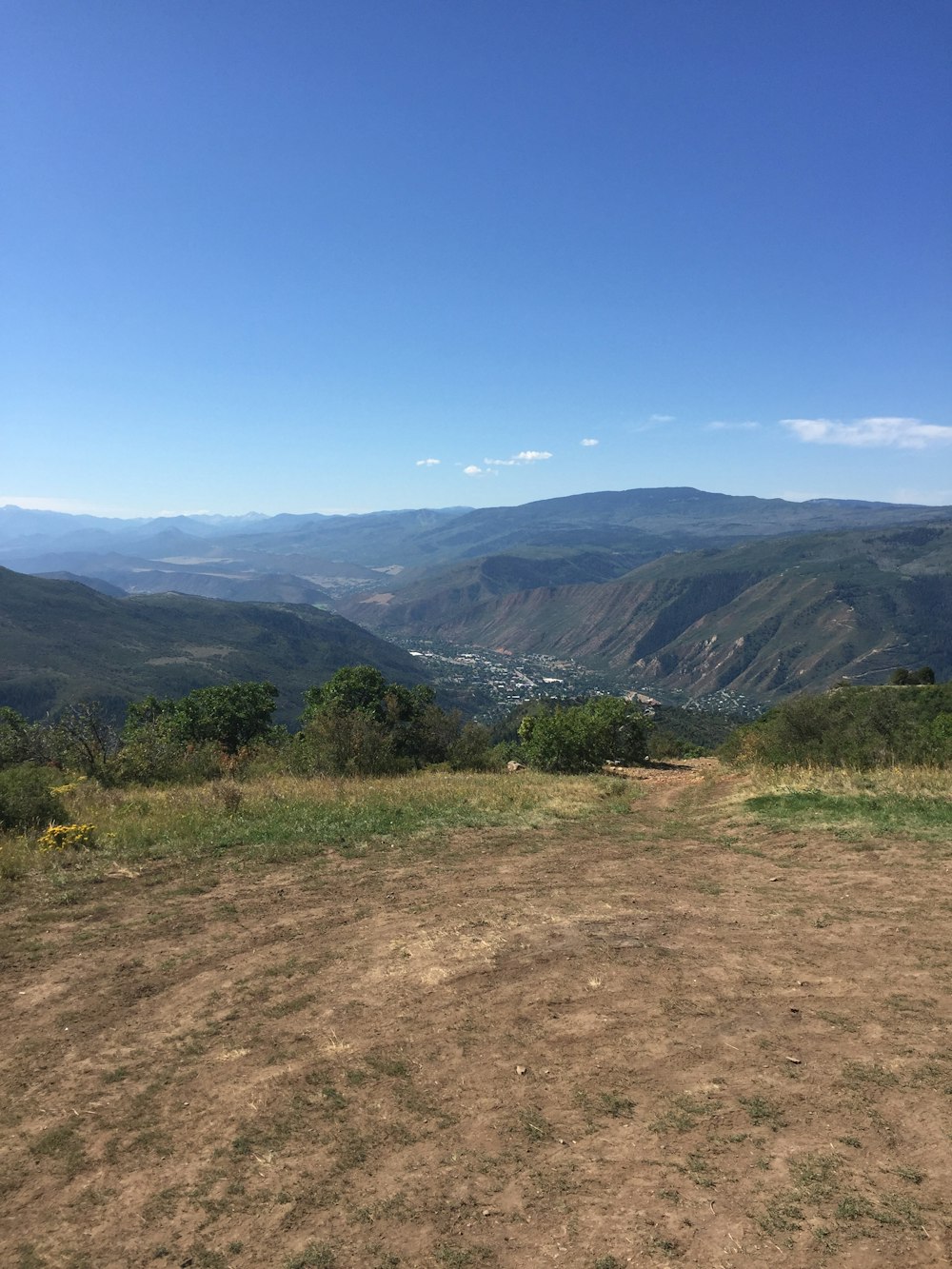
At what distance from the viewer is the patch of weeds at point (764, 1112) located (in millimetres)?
5629

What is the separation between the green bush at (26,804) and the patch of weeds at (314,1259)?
13203mm

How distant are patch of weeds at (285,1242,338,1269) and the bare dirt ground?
0.07ft

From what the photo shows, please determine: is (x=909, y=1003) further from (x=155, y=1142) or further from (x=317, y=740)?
(x=317, y=740)

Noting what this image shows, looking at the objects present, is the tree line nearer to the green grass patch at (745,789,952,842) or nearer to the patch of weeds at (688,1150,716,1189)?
the green grass patch at (745,789,952,842)

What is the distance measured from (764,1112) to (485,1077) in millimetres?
2481

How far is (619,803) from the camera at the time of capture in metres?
19.7

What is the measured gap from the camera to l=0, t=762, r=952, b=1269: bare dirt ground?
482 cm

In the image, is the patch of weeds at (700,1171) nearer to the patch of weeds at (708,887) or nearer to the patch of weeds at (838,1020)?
the patch of weeds at (838,1020)

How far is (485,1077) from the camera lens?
650 cm

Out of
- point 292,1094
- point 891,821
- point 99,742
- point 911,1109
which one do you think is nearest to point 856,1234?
point 911,1109

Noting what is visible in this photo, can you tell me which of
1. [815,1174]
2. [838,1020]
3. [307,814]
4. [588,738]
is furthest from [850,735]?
[815,1174]

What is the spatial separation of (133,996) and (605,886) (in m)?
7.21

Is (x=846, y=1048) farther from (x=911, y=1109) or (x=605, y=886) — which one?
(x=605, y=886)

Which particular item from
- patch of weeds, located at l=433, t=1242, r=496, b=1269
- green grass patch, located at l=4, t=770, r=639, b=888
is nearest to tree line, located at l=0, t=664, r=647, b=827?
green grass patch, located at l=4, t=770, r=639, b=888
